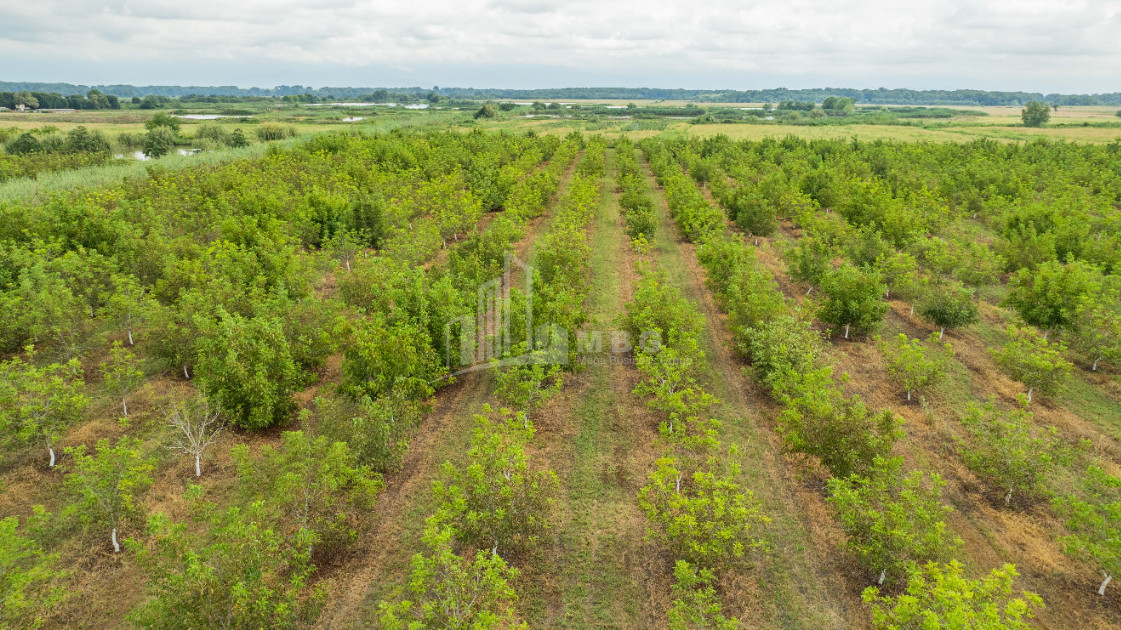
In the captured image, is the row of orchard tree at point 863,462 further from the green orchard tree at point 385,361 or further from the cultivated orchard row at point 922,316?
the green orchard tree at point 385,361

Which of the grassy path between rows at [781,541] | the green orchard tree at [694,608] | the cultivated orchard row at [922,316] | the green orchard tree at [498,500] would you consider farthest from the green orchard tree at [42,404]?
the cultivated orchard row at [922,316]

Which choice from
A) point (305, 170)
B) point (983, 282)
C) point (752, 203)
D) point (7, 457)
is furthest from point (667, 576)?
point (305, 170)

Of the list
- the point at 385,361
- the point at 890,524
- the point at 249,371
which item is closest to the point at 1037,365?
the point at 890,524

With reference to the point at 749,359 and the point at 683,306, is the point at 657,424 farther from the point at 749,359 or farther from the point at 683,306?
the point at 749,359

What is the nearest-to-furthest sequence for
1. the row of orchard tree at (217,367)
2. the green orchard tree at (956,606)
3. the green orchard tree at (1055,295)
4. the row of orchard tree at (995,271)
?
the green orchard tree at (956,606) < the row of orchard tree at (217,367) < the row of orchard tree at (995,271) < the green orchard tree at (1055,295)

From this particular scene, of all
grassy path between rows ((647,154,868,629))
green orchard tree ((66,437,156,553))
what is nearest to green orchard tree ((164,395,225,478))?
green orchard tree ((66,437,156,553))

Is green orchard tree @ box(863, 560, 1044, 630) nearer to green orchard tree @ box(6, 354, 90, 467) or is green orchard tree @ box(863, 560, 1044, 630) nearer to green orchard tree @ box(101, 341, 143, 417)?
green orchard tree @ box(6, 354, 90, 467)
